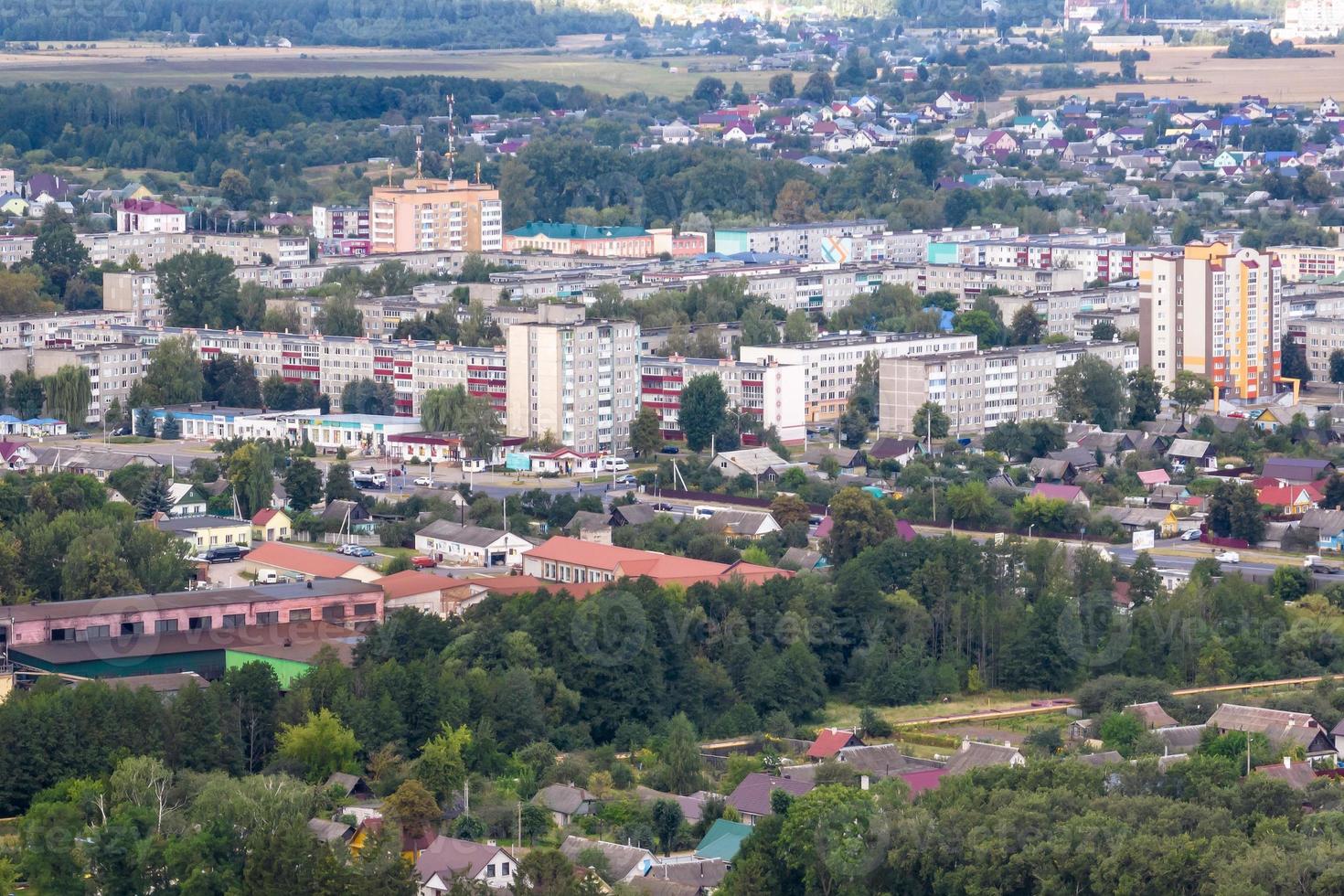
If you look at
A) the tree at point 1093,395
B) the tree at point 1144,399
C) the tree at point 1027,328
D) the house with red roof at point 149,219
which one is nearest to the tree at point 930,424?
the tree at point 1093,395

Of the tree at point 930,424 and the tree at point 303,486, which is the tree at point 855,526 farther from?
the tree at point 930,424

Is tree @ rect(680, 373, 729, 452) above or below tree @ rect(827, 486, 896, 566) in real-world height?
above

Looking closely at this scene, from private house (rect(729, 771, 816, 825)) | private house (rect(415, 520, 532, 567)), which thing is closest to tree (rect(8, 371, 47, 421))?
private house (rect(415, 520, 532, 567))

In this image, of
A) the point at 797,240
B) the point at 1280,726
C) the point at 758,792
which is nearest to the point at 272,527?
the point at 758,792

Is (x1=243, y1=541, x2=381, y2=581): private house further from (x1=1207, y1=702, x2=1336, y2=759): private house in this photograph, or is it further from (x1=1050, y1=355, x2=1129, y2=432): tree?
(x1=1050, y1=355, x2=1129, y2=432): tree

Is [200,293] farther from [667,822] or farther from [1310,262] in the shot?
[667,822]

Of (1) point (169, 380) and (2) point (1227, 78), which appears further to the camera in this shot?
(2) point (1227, 78)
